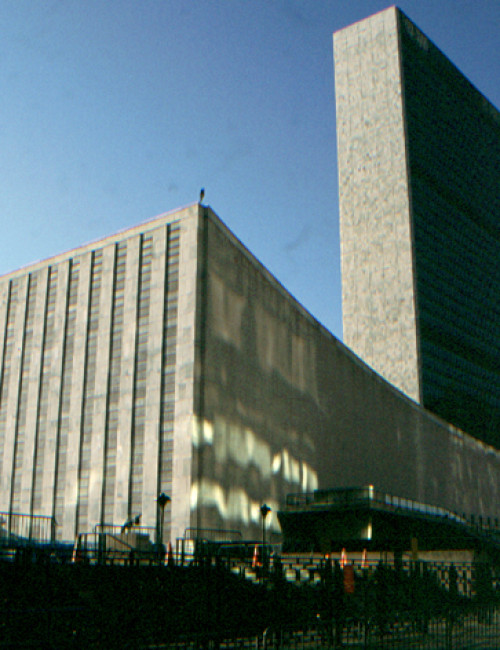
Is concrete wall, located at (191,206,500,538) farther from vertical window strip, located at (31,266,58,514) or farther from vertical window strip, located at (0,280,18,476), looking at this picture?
vertical window strip, located at (0,280,18,476)

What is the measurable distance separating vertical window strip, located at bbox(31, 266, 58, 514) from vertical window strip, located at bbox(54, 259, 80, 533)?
1501 mm

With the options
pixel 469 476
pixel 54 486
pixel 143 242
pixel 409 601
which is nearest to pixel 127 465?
pixel 54 486

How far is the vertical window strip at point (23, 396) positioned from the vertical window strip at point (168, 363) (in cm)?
1284

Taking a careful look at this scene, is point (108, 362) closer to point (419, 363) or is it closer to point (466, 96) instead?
point (419, 363)

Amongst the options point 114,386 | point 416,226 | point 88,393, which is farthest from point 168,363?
point 416,226

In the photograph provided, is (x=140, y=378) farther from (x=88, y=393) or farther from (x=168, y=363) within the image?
(x=88, y=393)

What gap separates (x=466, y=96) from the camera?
152375 millimetres

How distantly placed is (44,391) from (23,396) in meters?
2.19

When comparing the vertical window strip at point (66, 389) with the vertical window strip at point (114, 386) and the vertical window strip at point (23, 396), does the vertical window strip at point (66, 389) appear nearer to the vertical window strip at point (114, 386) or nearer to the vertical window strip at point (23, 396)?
the vertical window strip at point (23, 396)

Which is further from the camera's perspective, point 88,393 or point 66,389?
point 66,389

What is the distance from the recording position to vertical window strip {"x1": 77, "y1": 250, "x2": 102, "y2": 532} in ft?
155

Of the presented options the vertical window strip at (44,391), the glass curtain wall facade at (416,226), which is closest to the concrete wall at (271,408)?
the vertical window strip at (44,391)

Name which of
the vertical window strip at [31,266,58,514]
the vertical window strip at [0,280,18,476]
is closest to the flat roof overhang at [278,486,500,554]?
the vertical window strip at [31,266,58,514]

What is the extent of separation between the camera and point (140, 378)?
4759 cm
